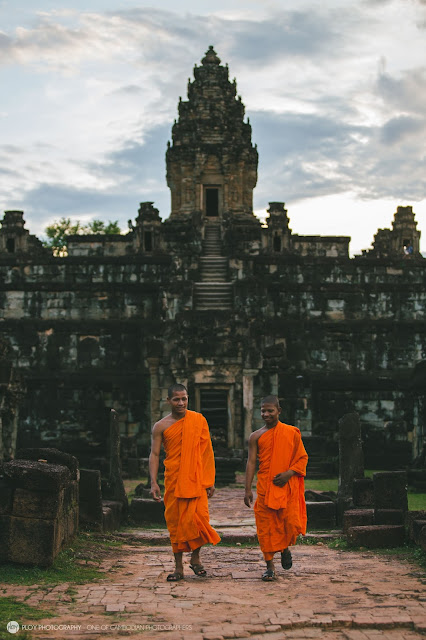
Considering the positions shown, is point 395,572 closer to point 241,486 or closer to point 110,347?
point 241,486

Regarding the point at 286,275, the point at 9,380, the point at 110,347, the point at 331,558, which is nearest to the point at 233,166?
the point at 286,275

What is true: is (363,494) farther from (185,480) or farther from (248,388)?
(248,388)

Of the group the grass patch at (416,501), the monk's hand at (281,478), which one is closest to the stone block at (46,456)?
the monk's hand at (281,478)

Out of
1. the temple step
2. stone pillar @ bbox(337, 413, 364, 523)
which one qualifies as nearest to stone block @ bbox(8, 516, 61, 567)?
stone pillar @ bbox(337, 413, 364, 523)

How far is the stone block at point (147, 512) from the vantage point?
13.8m

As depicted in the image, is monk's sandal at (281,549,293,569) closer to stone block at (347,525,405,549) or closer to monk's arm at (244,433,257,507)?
monk's arm at (244,433,257,507)

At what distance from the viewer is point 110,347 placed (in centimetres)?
2816

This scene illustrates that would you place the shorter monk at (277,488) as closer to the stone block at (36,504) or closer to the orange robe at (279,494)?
the orange robe at (279,494)

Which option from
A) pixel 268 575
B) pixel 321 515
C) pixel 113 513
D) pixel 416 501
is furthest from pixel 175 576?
pixel 416 501

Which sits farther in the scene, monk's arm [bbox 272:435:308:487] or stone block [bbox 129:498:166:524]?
stone block [bbox 129:498:166:524]

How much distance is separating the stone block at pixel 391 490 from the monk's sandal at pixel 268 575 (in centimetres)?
329

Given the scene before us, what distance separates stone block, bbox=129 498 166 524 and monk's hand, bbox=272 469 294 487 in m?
5.31

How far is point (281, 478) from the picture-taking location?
8.74m

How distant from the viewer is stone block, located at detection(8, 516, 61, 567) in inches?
331
